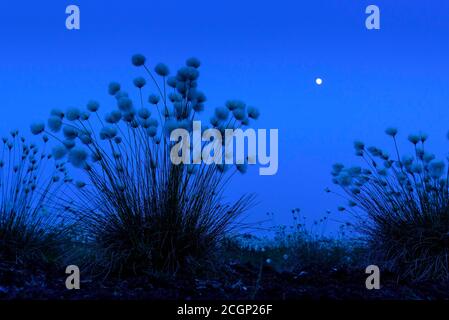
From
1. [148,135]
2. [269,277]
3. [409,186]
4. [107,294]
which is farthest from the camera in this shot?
[409,186]

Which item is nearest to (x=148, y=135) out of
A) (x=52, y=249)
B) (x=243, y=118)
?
(x=243, y=118)

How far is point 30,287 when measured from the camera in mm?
3057

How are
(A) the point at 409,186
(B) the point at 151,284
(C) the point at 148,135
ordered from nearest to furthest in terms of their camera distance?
(B) the point at 151,284 → (C) the point at 148,135 → (A) the point at 409,186

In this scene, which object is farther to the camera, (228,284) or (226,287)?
(228,284)

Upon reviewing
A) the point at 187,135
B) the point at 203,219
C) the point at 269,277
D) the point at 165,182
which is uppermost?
the point at 187,135

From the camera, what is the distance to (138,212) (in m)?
3.41

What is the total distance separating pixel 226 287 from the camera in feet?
10.2

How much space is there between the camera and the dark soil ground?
112 inches

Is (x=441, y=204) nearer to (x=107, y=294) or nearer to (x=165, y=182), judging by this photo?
(x=165, y=182)

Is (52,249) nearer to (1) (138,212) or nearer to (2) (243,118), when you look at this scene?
(1) (138,212)

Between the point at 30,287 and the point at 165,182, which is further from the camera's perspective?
the point at 165,182

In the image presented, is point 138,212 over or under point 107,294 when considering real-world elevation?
over

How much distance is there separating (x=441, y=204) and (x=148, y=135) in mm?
2049

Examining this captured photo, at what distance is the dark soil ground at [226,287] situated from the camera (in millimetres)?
2852
